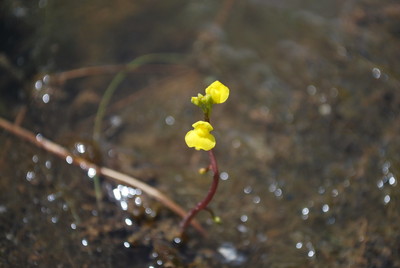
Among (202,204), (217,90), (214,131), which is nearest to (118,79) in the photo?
(214,131)

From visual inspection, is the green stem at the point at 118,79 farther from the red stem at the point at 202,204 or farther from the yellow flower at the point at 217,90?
the yellow flower at the point at 217,90

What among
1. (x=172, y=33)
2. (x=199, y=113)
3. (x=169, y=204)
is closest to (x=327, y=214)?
(x=169, y=204)

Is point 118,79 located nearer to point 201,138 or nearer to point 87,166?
point 87,166

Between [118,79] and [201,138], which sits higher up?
[201,138]

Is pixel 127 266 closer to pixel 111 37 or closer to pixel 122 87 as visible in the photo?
pixel 122 87

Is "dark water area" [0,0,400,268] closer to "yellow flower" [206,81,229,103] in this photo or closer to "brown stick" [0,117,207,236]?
"brown stick" [0,117,207,236]
